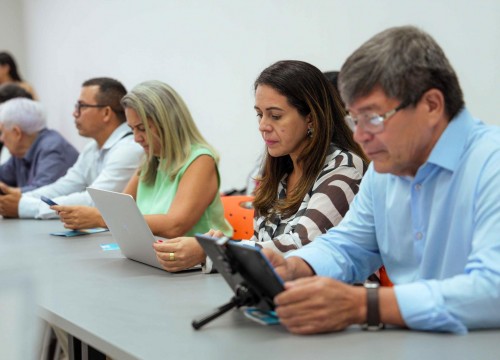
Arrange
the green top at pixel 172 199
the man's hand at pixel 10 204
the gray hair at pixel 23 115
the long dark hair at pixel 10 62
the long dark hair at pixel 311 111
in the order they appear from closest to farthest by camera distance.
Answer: the long dark hair at pixel 311 111
the green top at pixel 172 199
the man's hand at pixel 10 204
the gray hair at pixel 23 115
the long dark hair at pixel 10 62

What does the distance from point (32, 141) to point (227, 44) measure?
1.47m

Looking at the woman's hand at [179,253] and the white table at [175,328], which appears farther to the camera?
the woman's hand at [179,253]

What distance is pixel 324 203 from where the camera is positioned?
211cm

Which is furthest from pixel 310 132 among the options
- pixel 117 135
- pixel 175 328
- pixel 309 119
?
pixel 117 135

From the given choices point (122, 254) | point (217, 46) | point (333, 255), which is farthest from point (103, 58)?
point (333, 255)

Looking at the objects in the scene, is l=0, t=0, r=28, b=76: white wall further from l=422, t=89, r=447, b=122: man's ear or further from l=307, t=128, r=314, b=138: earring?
l=422, t=89, r=447, b=122: man's ear

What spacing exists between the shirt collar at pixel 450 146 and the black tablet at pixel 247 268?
0.44m

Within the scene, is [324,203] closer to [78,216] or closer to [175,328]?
[175,328]

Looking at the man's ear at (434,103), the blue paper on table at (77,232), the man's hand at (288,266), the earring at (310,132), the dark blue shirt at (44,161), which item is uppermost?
the man's ear at (434,103)

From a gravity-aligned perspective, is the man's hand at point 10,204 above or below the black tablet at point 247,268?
below

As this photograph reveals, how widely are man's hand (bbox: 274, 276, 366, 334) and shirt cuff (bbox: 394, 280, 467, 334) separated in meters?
0.08

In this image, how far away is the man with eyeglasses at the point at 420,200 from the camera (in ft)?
4.51

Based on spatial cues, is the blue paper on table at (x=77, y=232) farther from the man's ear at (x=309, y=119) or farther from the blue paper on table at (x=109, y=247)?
the man's ear at (x=309, y=119)

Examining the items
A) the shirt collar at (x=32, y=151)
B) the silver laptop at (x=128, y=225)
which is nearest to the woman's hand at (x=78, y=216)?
the silver laptop at (x=128, y=225)
